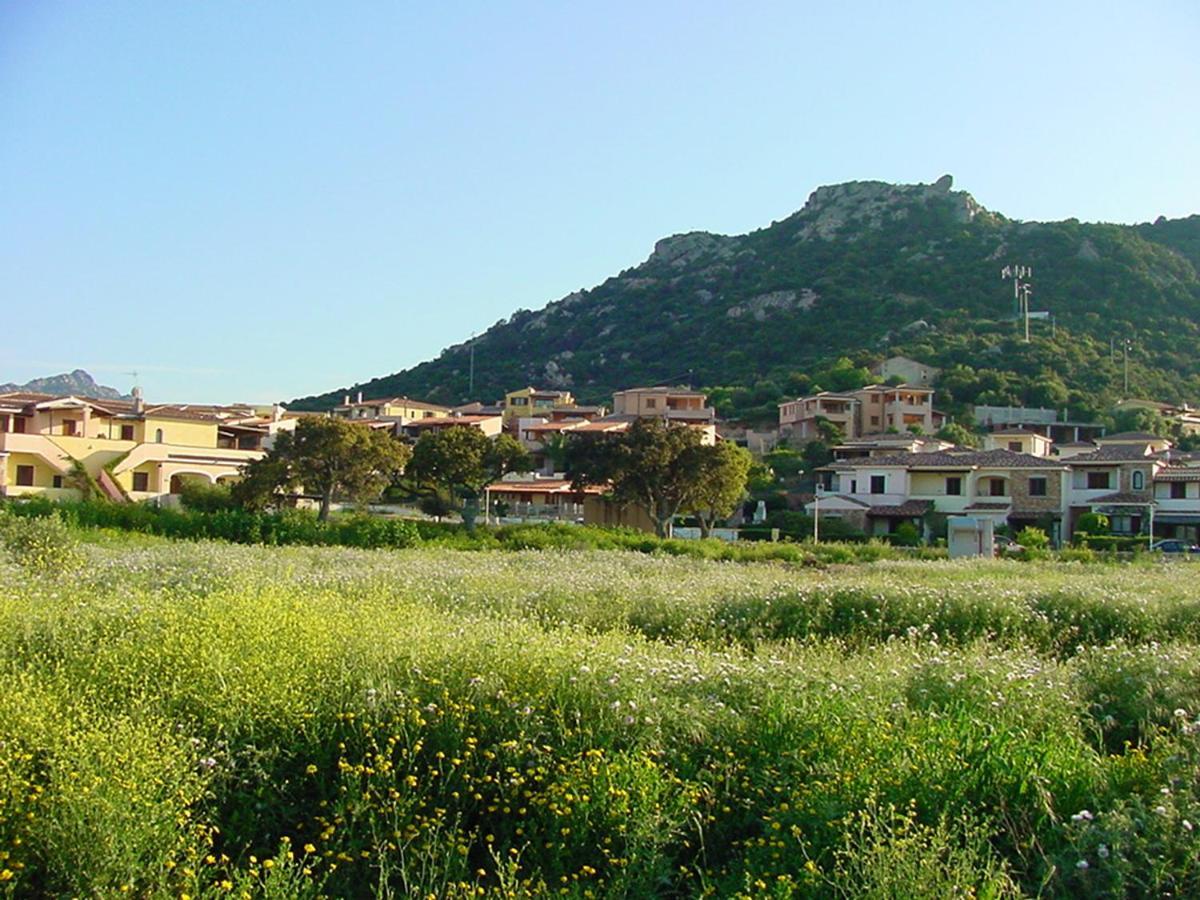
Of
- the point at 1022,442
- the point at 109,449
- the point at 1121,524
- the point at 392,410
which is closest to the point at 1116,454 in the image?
the point at 1121,524

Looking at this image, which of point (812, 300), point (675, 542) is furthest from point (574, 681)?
point (812, 300)

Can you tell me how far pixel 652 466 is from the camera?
135 feet

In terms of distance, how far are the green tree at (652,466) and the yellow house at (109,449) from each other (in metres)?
15.4

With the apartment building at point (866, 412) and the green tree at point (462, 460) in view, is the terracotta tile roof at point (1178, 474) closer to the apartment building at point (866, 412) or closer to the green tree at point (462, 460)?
the apartment building at point (866, 412)

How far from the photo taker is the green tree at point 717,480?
41.4 m

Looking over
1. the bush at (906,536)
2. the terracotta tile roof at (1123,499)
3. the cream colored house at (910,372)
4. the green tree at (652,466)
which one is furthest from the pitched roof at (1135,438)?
the green tree at (652,466)

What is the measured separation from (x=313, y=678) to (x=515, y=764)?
1785 millimetres

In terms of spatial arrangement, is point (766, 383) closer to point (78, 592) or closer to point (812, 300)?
point (812, 300)

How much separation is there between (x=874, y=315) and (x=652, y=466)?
75.2m

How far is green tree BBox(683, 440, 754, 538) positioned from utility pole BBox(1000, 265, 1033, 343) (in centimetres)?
6240

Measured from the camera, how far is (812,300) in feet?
381

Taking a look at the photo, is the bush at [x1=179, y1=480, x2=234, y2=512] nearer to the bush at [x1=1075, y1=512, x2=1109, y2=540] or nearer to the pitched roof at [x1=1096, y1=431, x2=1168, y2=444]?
the bush at [x1=1075, y1=512, x2=1109, y2=540]

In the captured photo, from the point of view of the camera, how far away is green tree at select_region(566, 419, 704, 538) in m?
41.2

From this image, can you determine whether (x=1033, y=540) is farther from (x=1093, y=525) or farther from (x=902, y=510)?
(x=902, y=510)
